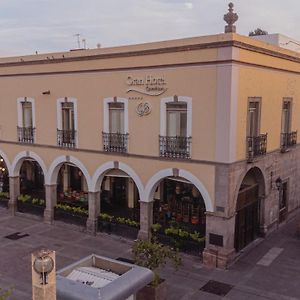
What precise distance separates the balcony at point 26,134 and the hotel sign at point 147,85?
7444 mm

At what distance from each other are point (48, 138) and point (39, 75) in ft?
11.6

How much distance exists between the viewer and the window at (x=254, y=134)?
18.8 meters

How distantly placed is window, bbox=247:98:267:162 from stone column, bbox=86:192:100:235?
324 inches

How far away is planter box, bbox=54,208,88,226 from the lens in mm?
22828

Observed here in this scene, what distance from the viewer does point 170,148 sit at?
62.6ft

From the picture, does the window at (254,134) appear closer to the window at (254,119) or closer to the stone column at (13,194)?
the window at (254,119)

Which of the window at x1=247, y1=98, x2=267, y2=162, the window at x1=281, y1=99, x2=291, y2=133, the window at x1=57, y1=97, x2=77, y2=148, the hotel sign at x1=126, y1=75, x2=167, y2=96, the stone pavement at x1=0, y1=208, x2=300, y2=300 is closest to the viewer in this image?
the stone pavement at x1=0, y1=208, x2=300, y2=300

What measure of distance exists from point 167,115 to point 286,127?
803 cm

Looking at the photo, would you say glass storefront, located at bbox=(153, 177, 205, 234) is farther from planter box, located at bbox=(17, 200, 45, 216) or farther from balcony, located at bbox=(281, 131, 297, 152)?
planter box, located at bbox=(17, 200, 45, 216)

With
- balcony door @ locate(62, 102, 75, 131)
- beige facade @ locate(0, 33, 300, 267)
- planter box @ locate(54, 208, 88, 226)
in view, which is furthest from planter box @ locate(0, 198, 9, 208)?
balcony door @ locate(62, 102, 75, 131)

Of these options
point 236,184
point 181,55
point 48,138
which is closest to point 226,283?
point 236,184

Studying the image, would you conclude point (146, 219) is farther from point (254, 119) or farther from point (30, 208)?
point (30, 208)

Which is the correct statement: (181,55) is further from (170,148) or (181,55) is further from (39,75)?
(39,75)

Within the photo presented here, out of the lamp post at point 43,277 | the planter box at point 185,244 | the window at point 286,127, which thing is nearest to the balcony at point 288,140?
the window at point 286,127
